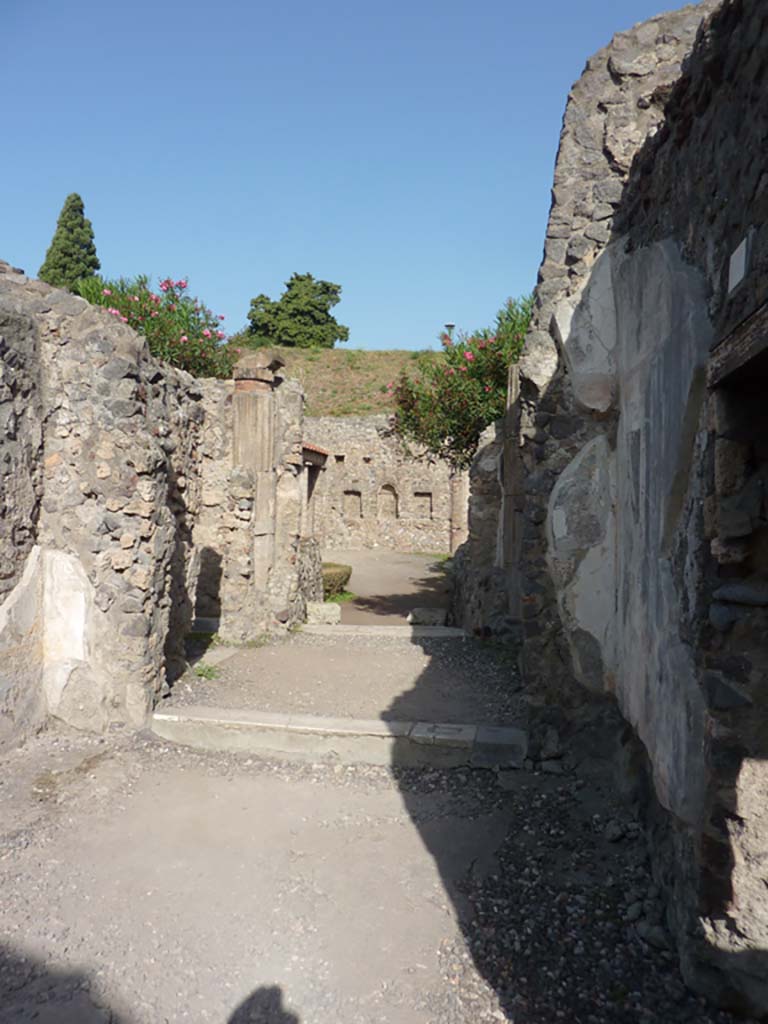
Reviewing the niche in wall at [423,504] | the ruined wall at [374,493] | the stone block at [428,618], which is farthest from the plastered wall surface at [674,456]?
the niche in wall at [423,504]

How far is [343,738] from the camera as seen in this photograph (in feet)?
16.9

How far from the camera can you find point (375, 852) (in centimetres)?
384

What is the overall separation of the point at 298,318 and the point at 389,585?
27375 mm

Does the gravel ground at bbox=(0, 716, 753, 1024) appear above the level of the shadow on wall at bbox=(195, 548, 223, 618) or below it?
below

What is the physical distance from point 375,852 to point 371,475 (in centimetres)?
2121

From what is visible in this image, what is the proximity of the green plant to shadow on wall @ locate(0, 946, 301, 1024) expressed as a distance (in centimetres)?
1383

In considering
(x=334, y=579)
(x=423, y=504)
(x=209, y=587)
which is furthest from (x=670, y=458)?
(x=423, y=504)

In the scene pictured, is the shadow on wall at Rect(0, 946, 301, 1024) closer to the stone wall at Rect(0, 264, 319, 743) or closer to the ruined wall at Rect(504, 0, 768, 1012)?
the ruined wall at Rect(504, 0, 768, 1012)

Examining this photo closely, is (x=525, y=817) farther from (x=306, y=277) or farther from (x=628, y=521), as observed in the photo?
(x=306, y=277)

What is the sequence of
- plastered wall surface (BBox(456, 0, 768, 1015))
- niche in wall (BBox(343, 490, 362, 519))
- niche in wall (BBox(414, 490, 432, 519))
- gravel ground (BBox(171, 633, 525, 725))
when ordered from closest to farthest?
plastered wall surface (BBox(456, 0, 768, 1015)) → gravel ground (BBox(171, 633, 525, 725)) → niche in wall (BBox(414, 490, 432, 519)) → niche in wall (BBox(343, 490, 362, 519))

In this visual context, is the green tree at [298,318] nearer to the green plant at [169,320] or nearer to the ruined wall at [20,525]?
the green plant at [169,320]

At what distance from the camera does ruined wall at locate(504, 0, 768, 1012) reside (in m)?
2.30

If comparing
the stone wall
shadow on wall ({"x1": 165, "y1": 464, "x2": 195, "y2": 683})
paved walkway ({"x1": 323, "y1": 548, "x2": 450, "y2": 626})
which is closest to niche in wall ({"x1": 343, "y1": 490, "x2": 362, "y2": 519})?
paved walkway ({"x1": 323, "y1": 548, "x2": 450, "y2": 626})

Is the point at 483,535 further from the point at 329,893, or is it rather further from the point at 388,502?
the point at 388,502
